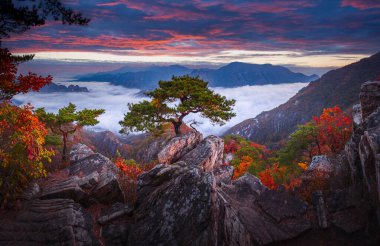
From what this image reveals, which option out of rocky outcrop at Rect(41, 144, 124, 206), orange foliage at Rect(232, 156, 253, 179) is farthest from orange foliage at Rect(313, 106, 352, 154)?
rocky outcrop at Rect(41, 144, 124, 206)

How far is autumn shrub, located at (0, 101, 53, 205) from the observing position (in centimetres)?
1018

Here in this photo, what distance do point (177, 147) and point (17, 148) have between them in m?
13.9

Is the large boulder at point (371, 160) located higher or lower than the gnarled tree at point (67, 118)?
higher

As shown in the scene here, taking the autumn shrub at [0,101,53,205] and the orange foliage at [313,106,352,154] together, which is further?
the orange foliage at [313,106,352,154]

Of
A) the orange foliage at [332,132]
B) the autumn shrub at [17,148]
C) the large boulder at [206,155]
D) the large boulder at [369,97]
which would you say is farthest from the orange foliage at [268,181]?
the autumn shrub at [17,148]

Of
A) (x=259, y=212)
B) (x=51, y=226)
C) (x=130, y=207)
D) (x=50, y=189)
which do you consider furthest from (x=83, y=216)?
(x=259, y=212)

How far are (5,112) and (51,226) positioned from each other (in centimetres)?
511

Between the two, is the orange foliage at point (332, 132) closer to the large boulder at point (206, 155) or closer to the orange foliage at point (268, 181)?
the orange foliage at point (268, 181)

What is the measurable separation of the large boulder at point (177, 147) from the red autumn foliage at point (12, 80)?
11.9 metres

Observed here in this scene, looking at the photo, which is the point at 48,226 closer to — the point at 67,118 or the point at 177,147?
the point at 67,118

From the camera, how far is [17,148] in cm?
1046

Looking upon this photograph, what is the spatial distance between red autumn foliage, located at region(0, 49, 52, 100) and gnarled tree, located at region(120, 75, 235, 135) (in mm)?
12410

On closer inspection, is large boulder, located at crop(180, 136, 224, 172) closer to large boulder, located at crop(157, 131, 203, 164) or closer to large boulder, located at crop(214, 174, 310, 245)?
large boulder, located at crop(157, 131, 203, 164)

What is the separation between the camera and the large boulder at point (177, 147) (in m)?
22.2
